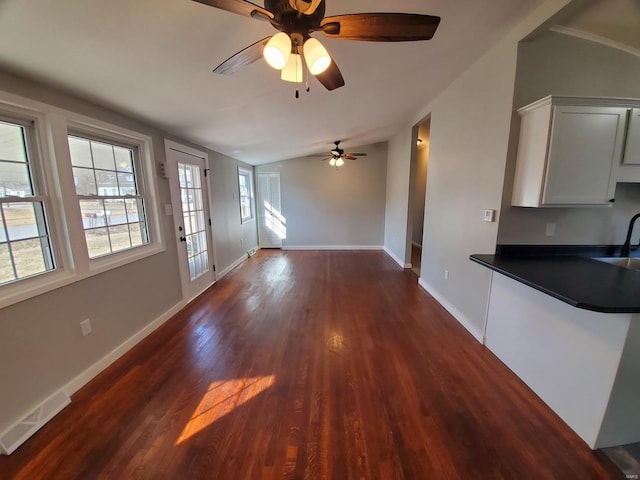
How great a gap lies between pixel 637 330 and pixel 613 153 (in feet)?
4.31

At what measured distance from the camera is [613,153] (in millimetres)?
1804

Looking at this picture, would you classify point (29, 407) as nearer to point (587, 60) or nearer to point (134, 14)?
point (134, 14)

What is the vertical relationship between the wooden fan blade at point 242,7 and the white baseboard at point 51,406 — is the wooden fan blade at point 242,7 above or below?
above

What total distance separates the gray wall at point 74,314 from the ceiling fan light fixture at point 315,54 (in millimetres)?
1830

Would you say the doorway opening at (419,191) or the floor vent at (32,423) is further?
the doorway opening at (419,191)

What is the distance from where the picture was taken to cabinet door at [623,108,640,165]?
1762mm

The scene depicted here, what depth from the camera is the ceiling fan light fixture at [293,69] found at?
137 centimetres

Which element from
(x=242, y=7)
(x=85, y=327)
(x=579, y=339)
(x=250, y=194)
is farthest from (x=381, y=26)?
(x=250, y=194)

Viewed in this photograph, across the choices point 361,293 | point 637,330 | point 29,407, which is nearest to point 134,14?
point 29,407

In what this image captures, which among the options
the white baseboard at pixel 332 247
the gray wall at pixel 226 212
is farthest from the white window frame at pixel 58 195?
the white baseboard at pixel 332 247

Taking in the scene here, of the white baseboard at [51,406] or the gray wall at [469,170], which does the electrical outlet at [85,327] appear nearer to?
the white baseboard at [51,406]

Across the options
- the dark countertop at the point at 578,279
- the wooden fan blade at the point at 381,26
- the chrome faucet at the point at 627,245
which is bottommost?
the dark countertop at the point at 578,279

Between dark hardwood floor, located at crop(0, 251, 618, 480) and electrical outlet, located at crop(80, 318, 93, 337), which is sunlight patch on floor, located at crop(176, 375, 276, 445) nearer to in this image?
dark hardwood floor, located at crop(0, 251, 618, 480)

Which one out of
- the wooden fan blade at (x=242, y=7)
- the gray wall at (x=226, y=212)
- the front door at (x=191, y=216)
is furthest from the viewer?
the gray wall at (x=226, y=212)
